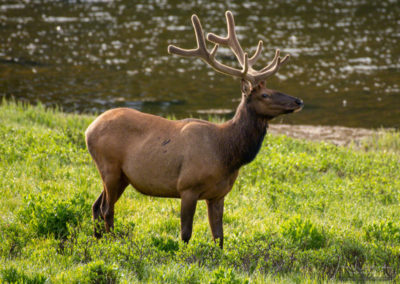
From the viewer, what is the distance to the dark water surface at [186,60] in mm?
18984

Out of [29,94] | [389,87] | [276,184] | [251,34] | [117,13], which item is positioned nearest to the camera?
[276,184]

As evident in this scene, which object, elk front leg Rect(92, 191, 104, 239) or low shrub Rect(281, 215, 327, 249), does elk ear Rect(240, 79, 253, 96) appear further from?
elk front leg Rect(92, 191, 104, 239)

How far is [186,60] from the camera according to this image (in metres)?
25.0

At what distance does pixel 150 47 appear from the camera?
1043 inches

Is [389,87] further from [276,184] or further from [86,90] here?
[276,184]

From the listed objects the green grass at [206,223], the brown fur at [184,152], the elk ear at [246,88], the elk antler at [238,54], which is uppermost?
the elk antler at [238,54]

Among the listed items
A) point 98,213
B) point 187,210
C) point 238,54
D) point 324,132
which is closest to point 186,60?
point 324,132

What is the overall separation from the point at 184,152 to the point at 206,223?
5.18 ft

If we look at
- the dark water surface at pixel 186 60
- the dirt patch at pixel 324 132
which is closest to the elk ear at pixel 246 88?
the dirt patch at pixel 324 132

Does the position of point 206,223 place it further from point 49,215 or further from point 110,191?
point 49,215

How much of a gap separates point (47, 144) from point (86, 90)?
32.0ft

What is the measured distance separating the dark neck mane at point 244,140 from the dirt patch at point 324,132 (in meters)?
8.34

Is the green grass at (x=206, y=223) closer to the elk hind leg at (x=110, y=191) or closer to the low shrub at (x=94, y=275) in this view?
the low shrub at (x=94, y=275)

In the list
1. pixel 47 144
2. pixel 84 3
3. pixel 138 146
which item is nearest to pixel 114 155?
pixel 138 146
